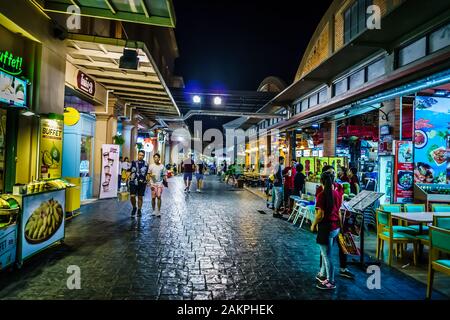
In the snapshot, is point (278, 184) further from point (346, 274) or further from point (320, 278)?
point (320, 278)

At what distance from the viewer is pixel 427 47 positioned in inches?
283

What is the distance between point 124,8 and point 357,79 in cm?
805

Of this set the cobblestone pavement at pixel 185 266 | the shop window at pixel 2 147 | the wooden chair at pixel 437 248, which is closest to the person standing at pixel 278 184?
the cobblestone pavement at pixel 185 266

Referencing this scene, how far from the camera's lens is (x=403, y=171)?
808 cm

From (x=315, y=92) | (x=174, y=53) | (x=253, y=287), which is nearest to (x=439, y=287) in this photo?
(x=253, y=287)

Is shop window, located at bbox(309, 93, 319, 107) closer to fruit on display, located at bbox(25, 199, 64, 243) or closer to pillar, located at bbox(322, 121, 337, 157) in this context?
pillar, located at bbox(322, 121, 337, 157)

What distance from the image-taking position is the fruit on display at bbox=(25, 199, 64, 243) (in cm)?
479

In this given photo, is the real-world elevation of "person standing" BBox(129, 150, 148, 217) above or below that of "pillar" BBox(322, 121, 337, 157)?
below

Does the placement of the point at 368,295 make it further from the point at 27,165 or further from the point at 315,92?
the point at 315,92

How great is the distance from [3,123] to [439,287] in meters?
8.53

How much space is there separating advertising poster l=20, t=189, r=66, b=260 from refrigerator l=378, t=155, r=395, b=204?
8.05 metres

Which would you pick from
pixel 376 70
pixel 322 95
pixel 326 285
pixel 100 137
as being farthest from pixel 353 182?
pixel 100 137

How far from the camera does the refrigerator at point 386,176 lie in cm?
811

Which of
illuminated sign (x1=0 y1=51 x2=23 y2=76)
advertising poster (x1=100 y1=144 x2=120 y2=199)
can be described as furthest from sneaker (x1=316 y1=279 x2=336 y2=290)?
advertising poster (x1=100 y1=144 x2=120 y2=199)
